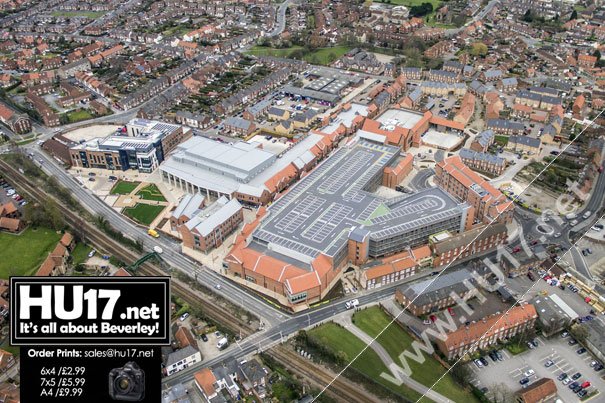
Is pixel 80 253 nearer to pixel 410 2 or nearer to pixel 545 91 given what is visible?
pixel 545 91

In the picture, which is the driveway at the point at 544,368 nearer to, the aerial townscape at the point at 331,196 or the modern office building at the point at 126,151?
the aerial townscape at the point at 331,196

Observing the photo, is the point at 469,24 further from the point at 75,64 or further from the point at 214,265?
the point at 214,265

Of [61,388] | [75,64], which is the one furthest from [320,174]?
[75,64]

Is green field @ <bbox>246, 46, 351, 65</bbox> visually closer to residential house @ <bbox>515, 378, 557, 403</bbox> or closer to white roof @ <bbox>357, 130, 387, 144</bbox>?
white roof @ <bbox>357, 130, 387, 144</bbox>

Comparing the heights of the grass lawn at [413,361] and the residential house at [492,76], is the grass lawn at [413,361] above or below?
above

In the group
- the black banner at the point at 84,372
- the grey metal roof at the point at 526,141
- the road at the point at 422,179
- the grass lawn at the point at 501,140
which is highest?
the black banner at the point at 84,372

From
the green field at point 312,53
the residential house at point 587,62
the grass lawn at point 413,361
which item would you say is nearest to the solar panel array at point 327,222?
the grass lawn at point 413,361

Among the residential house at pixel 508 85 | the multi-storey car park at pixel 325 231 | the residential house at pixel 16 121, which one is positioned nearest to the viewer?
the multi-storey car park at pixel 325 231
